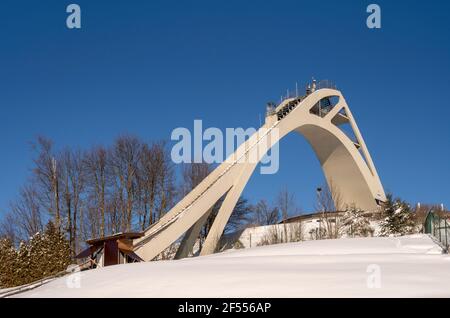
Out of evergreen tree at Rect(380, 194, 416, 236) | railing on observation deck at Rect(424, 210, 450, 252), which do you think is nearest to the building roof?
railing on observation deck at Rect(424, 210, 450, 252)

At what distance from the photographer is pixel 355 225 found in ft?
105

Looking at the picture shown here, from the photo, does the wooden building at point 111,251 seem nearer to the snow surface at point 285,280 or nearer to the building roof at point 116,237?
the building roof at point 116,237

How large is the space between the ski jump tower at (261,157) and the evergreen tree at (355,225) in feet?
20.7

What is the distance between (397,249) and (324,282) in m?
8.30

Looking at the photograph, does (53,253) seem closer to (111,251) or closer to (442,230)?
(111,251)

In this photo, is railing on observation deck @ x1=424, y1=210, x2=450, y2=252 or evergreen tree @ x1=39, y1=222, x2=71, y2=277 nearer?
railing on observation deck @ x1=424, y1=210, x2=450, y2=252

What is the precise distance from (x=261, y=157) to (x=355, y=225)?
7225 millimetres

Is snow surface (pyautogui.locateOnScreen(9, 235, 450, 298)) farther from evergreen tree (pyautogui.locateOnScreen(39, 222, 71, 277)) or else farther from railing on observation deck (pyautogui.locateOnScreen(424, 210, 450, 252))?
evergreen tree (pyautogui.locateOnScreen(39, 222, 71, 277))

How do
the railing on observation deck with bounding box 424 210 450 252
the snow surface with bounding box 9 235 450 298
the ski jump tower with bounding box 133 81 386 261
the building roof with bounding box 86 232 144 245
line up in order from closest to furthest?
the snow surface with bounding box 9 235 450 298 < the railing on observation deck with bounding box 424 210 450 252 < the building roof with bounding box 86 232 144 245 < the ski jump tower with bounding box 133 81 386 261

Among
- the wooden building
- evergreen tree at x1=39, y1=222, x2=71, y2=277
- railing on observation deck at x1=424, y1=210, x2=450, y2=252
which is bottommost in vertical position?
evergreen tree at x1=39, y1=222, x2=71, y2=277

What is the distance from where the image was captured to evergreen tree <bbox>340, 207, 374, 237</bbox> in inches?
1228

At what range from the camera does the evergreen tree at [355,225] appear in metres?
Result: 31.2

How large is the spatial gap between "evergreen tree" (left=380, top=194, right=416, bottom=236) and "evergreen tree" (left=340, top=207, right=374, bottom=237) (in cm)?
182
